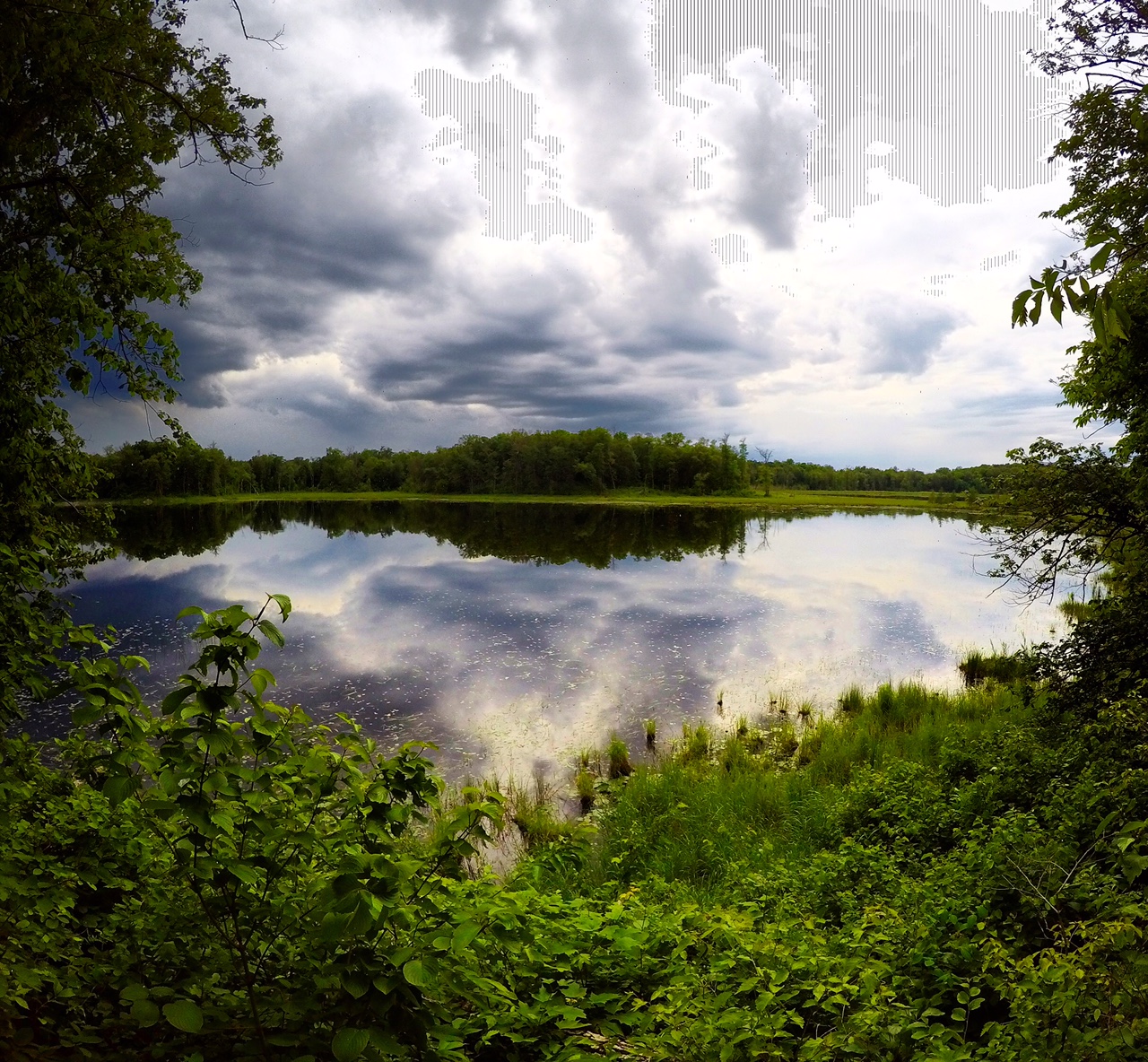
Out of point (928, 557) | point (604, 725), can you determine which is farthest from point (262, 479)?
point (604, 725)

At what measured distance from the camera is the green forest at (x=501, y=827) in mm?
2885

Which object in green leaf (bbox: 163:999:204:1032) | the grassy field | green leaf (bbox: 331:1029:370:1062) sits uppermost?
the grassy field

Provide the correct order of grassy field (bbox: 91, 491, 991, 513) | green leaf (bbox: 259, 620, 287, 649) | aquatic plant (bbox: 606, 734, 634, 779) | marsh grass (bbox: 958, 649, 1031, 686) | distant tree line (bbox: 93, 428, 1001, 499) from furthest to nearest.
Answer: distant tree line (bbox: 93, 428, 1001, 499)
grassy field (bbox: 91, 491, 991, 513)
marsh grass (bbox: 958, 649, 1031, 686)
aquatic plant (bbox: 606, 734, 634, 779)
green leaf (bbox: 259, 620, 287, 649)

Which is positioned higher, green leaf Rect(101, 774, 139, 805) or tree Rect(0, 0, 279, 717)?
tree Rect(0, 0, 279, 717)

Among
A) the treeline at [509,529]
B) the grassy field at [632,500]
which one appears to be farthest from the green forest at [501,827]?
the grassy field at [632,500]

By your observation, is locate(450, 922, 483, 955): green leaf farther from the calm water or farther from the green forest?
the calm water

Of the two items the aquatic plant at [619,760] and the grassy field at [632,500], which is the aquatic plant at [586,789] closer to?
the aquatic plant at [619,760]

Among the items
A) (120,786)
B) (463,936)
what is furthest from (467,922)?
(120,786)

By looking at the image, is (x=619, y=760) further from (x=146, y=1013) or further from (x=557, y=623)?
(x=557, y=623)

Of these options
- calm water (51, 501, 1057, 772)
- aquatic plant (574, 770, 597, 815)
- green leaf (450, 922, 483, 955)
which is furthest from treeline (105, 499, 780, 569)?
green leaf (450, 922, 483, 955)

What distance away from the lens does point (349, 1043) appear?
219cm

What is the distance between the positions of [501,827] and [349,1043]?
1.67m

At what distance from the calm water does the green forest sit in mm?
2909

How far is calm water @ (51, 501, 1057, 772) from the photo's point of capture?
16844mm
